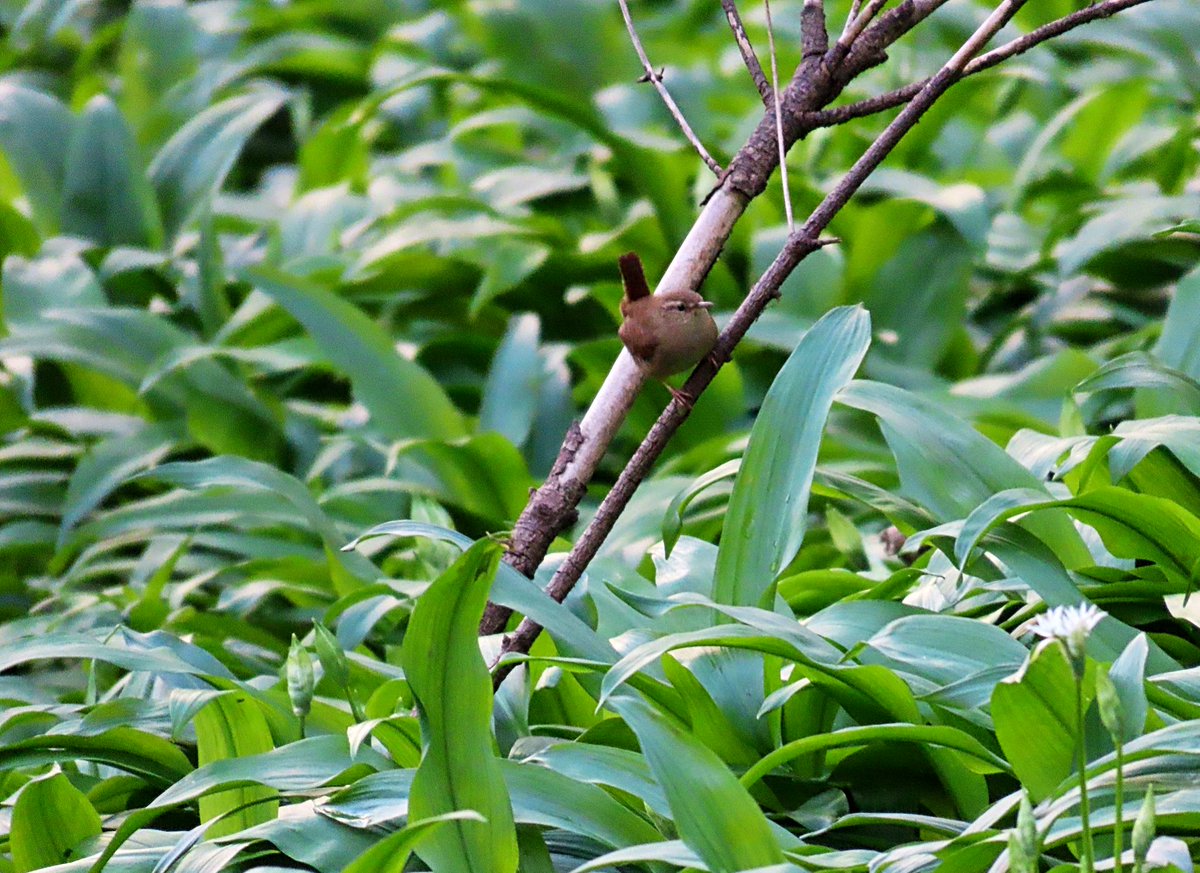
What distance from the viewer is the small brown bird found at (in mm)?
1354

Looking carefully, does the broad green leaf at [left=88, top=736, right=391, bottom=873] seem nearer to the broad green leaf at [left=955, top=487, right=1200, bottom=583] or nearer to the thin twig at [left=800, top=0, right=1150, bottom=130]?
the broad green leaf at [left=955, top=487, right=1200, bottom=583]

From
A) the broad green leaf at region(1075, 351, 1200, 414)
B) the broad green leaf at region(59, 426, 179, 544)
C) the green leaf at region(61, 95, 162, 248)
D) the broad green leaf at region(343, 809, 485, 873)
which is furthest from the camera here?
the green leaf at region(61, 95, 162, 248)

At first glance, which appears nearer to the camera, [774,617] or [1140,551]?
[774,617]

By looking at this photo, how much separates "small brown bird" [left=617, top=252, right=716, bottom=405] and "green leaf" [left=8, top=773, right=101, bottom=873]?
2.42 feet

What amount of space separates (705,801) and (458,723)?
0.22m

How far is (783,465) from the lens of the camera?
147cm

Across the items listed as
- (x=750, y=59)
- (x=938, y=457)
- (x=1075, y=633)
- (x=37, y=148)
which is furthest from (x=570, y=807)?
(x=37, y=148)

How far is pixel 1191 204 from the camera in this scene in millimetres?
2936

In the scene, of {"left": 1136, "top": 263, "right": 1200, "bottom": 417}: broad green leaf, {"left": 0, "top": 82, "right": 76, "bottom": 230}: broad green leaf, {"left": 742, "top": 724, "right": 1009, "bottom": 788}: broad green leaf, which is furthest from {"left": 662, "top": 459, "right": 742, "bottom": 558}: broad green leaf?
{"left": 0, "top": 82, "right": 76, "bottom": 230}: broad green leaf

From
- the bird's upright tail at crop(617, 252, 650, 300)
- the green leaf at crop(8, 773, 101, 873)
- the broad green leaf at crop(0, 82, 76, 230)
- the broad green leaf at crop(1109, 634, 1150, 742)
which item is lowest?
the green leaf at crop(8, 773, 101, 873)

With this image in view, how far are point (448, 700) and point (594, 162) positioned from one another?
108 inches

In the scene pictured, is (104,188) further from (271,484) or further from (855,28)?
(855,28)

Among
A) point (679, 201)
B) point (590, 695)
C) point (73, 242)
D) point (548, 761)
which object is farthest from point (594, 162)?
Result: point (548, 761)

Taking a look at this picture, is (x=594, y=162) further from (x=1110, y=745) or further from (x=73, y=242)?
(x=1110, y=745)
